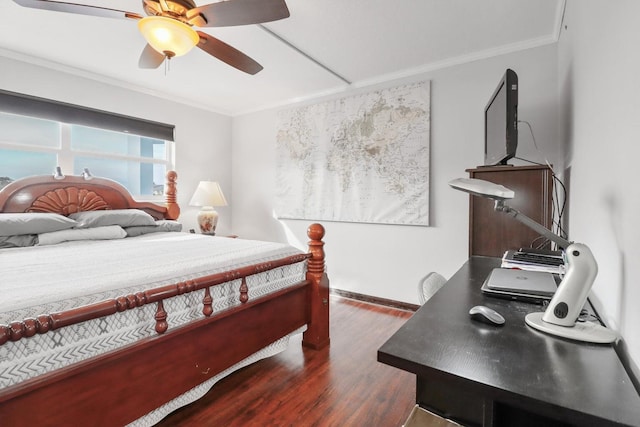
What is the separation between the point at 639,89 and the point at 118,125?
4102 mm

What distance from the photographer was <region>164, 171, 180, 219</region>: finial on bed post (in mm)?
3803

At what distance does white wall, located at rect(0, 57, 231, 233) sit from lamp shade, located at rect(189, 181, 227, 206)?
334 millimetres

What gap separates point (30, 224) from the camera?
248 centimetres

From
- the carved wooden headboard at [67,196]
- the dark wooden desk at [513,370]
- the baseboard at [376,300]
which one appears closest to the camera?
the dark wooden desk at [513,370]

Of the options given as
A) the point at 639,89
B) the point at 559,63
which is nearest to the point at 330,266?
the point at 559,63

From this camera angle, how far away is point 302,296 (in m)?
2.33

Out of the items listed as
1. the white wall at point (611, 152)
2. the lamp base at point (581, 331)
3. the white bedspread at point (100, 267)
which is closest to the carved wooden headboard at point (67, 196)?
the white bedspread at point (100, 267)

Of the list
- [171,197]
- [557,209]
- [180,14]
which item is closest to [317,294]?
[557,209]

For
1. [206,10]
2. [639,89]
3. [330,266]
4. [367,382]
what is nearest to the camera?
[639,89]

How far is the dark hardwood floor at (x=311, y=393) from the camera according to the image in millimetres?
1651

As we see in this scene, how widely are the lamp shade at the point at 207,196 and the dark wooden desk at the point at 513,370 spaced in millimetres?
3325

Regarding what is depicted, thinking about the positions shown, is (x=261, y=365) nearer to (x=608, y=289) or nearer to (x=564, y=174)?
(x=608, y=289)

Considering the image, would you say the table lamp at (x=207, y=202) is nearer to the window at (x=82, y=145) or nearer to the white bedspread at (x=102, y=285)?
the window at (x=82, y=145)

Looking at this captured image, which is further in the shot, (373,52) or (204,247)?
(373,52)
